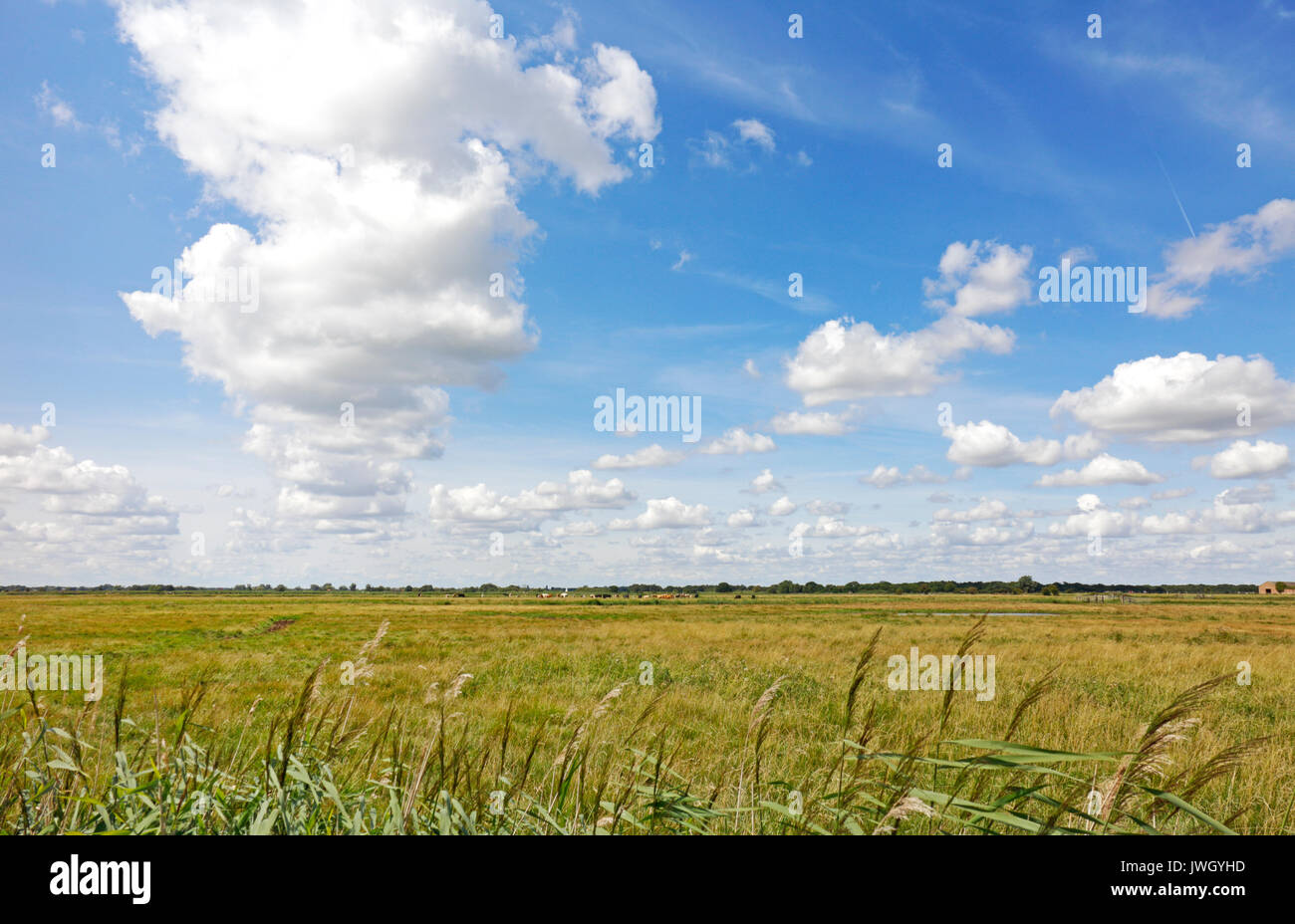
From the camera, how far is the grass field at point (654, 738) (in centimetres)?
280

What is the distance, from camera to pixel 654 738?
20.5 ft

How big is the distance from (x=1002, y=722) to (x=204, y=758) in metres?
11.9

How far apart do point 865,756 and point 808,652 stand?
2432cm

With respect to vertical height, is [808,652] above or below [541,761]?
below

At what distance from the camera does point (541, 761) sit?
8.77m

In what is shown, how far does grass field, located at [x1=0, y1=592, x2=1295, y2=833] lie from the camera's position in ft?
9.20

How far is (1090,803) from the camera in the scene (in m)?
2.37
